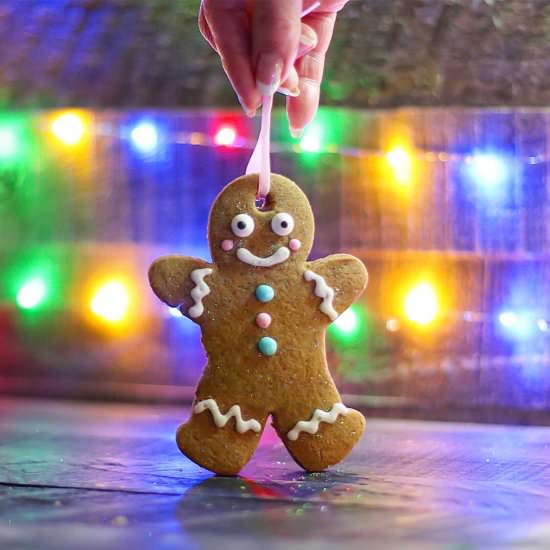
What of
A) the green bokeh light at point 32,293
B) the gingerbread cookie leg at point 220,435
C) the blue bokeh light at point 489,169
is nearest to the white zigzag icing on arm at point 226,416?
the gingerbread cookie leg at point 220,435

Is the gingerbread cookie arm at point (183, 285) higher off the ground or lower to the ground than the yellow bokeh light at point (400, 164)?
lower

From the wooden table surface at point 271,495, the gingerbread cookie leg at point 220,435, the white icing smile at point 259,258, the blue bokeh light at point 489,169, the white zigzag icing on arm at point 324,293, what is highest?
the blue bokeh light at point 489,169

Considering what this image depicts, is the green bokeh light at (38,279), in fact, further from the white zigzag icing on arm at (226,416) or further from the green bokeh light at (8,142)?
the white zigzag icing on arm at (226,416)

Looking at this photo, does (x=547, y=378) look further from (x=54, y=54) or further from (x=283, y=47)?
(x=54, y=54)

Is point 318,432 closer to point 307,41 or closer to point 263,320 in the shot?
point 263,320

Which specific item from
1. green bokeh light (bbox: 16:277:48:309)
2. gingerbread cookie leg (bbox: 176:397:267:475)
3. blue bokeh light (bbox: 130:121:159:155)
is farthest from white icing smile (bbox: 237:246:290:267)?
green bokeh light (bbox: 16:277:48:309)

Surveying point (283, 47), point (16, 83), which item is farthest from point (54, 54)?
point (283, 47)

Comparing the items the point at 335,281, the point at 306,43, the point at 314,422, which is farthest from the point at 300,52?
the point at 314,422
